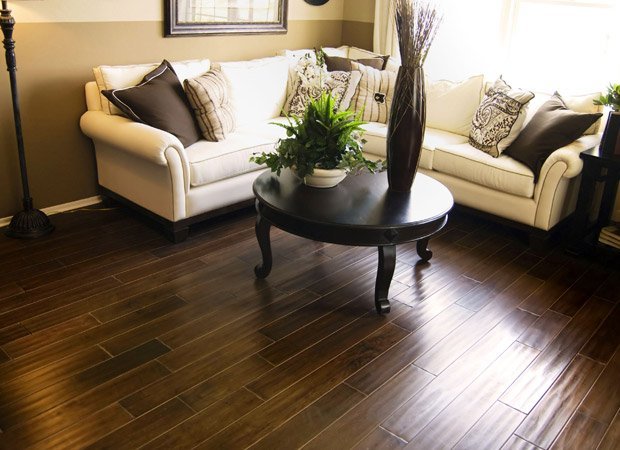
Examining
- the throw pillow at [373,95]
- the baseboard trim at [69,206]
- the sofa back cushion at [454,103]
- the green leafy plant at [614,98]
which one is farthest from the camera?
the throw pillow at [373,95]

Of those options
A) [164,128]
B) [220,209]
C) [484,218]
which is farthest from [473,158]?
[164,128]

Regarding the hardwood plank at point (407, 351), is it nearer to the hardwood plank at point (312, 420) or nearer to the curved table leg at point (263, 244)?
the hardwood plank at point (312, 420)

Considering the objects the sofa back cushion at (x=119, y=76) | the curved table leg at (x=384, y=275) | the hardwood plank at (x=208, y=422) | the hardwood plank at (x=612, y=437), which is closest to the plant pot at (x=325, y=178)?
the curved table leg at (x=384, y=275)

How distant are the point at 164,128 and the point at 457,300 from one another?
6.56 ft

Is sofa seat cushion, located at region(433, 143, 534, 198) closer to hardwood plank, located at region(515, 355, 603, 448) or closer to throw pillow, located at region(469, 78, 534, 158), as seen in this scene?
throw pillow, located at region(469, 78, 534, 158)

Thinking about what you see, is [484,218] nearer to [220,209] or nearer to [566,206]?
[566,206]

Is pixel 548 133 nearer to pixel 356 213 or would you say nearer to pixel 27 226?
pixel 356 213

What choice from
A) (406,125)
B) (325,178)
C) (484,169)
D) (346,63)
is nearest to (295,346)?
(325,178)

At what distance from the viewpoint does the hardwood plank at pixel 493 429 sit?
218 cm

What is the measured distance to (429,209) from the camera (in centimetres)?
297

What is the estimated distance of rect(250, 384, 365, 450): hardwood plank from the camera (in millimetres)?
2143

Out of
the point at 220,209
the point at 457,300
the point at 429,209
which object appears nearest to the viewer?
the point at 429,209

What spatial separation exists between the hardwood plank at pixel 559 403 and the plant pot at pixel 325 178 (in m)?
1.40

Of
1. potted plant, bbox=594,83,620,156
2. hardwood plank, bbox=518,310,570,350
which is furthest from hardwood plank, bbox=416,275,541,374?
potted plant, bbox=594,83,620,156
